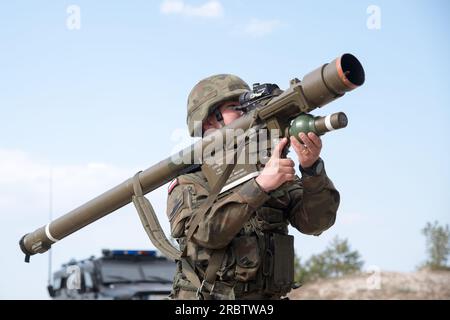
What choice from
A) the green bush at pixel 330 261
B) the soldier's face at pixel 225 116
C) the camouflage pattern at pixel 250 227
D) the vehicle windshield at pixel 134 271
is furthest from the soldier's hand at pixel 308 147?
the green bush at pixel 330 261

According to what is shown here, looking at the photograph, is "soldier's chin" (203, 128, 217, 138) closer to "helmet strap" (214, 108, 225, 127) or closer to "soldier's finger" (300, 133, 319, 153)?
"helmet strap" (214, 108, 225, 127)

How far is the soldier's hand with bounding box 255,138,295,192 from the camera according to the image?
373 centimetres

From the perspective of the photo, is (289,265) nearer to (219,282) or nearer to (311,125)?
(219,282)

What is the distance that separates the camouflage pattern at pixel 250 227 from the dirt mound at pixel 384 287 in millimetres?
8090

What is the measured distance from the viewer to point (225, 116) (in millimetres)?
4516

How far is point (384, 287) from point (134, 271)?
5.81m

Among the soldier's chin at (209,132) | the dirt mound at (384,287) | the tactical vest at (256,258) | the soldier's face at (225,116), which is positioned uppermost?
the soldier's face at (225,116)

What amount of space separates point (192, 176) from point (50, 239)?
1.93m

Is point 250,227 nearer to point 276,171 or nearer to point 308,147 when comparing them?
point 276,171

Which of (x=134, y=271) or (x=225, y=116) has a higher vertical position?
(x=225, y=116)

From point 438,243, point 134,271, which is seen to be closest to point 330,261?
point 438,243

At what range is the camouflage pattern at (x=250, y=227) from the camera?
388 centimetres

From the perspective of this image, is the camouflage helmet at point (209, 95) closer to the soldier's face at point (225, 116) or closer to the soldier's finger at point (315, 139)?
the soldier's face at point (225, 116)

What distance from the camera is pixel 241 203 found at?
12.5 ft
